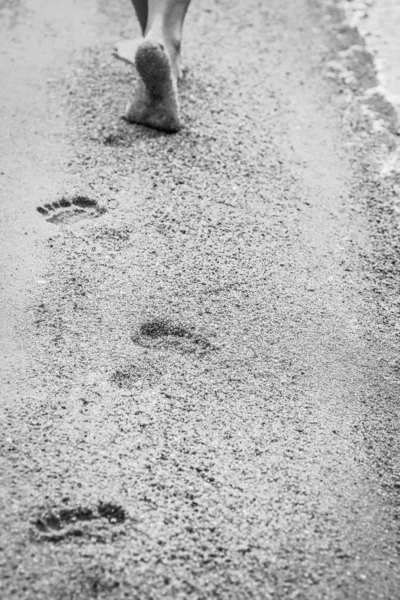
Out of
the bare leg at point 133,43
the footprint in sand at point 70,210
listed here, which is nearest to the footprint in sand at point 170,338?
the footprint in sand at point 70,210

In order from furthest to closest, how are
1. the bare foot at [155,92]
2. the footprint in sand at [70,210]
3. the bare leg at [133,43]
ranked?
the bare leg at [133,43]
the bare foot at [155,92]
the footprint in sand at [70,210]

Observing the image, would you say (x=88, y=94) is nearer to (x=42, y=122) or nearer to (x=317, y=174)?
(x=42, y=122)

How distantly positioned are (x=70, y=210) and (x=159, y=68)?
742 mm

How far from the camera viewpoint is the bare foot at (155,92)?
120 inches

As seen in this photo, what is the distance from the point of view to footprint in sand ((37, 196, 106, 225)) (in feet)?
9.27

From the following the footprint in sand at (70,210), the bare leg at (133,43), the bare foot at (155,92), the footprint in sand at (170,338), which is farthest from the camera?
the bare leg at (133,43)

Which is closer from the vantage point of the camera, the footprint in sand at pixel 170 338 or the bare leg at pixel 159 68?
the footprint in sand at pixel 170 338

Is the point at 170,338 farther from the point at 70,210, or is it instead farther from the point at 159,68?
the point at 159,68

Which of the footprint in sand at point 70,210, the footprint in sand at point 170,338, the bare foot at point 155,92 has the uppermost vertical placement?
the bare foot at point 155,92

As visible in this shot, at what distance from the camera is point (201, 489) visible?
74.2 inches

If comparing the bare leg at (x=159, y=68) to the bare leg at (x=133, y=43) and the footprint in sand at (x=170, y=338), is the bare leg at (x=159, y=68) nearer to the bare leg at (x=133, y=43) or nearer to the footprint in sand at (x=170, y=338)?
the bare leg at (x=133, y=43)

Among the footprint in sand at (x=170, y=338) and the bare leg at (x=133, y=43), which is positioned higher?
the bare leg at (x=133, y=43)

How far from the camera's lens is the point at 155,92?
3.23m

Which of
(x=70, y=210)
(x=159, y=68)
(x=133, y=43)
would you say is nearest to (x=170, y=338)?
(x=70, y=210)
